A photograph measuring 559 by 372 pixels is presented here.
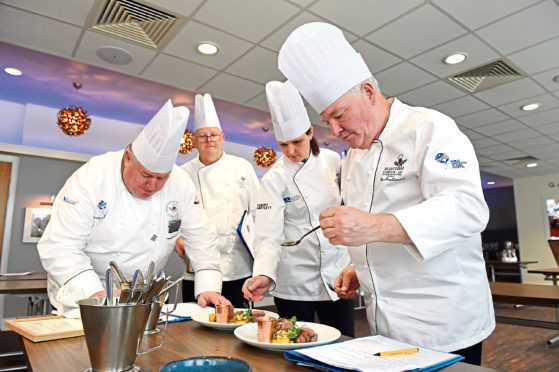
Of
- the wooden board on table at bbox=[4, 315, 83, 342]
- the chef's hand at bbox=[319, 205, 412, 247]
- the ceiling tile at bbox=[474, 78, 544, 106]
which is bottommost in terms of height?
the wooden board on table at bbox=[4, 315, 83, 342]

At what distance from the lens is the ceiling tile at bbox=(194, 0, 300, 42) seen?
297cm

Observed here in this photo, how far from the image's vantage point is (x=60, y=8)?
3.01m

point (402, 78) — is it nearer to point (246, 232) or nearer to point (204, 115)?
point (204, 115)

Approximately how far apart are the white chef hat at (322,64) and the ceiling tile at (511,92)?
166 inches

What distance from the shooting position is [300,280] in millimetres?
1746

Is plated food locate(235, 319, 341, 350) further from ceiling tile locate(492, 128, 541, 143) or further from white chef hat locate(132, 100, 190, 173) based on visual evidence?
ceiling tile locate(492, 128, 541, 143)

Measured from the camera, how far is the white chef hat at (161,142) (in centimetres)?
154

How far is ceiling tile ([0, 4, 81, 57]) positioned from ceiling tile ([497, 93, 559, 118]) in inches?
211

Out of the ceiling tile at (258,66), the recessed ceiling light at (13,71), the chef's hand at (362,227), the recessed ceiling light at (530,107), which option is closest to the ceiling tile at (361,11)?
the ceiling tile at (258,66)

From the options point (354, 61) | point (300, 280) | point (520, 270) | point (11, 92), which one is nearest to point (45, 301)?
point (300, 280)

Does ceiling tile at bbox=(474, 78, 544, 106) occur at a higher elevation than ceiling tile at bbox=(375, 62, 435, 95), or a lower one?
higher

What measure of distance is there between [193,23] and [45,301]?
2.48m

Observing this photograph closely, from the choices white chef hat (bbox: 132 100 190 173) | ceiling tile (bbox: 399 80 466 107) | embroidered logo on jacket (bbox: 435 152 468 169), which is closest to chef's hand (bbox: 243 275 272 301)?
white chef hat (bbox: 132 100 190 173)

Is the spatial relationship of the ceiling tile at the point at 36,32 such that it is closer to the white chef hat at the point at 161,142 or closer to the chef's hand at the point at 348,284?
the white chef hat at the point at 161,142
